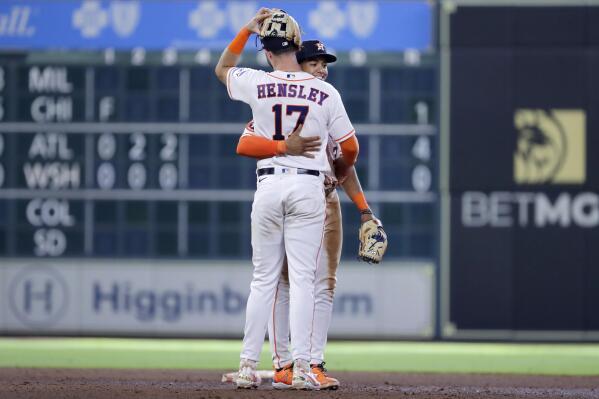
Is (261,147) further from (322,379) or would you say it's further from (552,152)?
(552,152)

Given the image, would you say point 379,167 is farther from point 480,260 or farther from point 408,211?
point 480,260

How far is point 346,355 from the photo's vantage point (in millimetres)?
10578

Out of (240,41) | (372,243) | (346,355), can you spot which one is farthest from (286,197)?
(346,355)

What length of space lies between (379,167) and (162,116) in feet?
6.73

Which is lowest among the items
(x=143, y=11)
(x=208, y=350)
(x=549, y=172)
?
(x=208, y=350)

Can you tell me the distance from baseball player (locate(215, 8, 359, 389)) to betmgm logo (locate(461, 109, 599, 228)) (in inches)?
244

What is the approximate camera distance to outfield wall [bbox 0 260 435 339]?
472 inches

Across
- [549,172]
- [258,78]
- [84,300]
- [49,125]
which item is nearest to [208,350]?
[84,300]

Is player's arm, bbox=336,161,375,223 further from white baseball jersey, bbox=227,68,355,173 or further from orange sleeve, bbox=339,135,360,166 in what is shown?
white baseball jersey, bbox=227,68,355,173

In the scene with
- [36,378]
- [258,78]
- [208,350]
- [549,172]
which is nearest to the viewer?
[258,78]

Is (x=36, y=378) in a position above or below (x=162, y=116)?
below

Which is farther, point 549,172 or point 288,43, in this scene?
point 549,172

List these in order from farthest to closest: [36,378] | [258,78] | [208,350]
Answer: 1. [208,350]
2. [36,378]
3. [258,78]

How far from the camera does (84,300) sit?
478 inches
